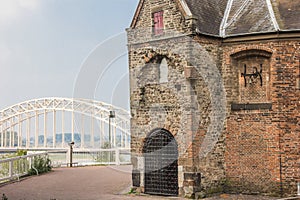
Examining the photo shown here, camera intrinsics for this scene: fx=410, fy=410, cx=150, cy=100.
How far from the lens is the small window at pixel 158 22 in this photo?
15930 millimetres

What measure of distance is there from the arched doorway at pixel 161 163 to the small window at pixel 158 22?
3867 mm

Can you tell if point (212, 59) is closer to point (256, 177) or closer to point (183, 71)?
point (183, 71)

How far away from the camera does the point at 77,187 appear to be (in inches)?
683

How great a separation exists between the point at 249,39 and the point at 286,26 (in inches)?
54.7

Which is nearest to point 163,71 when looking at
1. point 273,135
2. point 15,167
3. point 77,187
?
point 273,135

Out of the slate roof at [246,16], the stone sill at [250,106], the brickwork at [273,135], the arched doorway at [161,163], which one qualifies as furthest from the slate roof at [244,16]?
the arched doorway at [161,163]

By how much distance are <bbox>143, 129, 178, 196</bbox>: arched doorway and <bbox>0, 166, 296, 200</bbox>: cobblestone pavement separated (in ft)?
2.04

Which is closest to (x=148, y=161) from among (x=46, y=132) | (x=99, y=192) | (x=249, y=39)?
(x=99, y=192)

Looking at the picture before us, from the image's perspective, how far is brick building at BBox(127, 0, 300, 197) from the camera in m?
14.9

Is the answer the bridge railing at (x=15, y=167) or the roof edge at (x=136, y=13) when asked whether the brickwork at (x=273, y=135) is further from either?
the bridge railing at (x=15, y=167)

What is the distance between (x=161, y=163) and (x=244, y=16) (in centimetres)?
674

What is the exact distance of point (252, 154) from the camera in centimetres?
1534

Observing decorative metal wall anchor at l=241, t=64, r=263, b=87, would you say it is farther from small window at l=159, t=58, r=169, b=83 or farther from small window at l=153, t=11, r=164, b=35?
small window at l=153, t=11, r=164, b=35

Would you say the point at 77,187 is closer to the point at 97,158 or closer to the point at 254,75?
the point at 254,75
